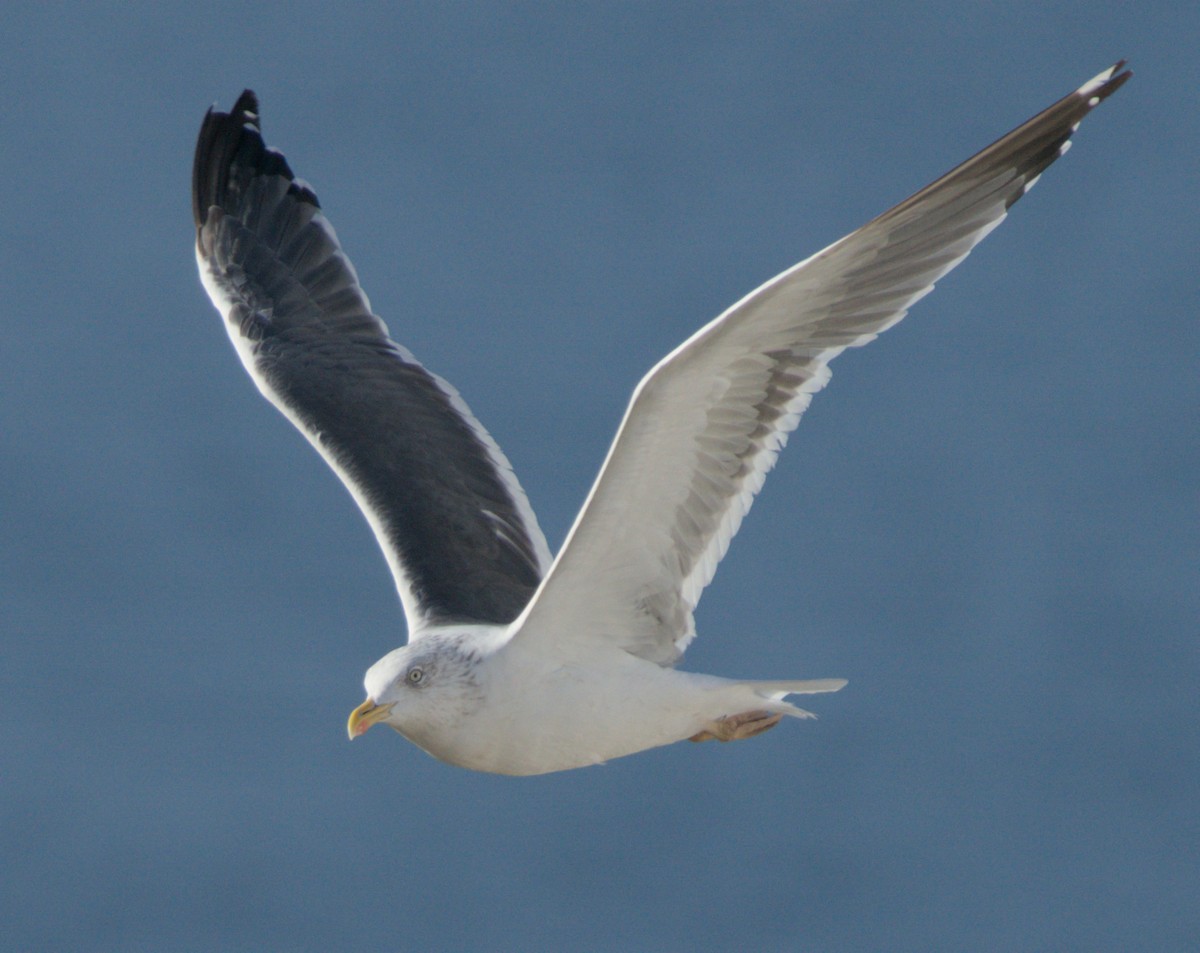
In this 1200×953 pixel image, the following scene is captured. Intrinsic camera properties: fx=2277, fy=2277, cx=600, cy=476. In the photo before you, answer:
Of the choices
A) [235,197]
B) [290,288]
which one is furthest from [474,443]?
[235,197]

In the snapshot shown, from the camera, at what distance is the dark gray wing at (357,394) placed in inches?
327

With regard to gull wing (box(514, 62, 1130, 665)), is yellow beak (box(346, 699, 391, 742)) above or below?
below

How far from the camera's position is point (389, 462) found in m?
8.73

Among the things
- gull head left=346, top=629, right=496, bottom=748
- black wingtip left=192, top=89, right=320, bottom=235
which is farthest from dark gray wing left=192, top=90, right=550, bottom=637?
gull head left=346, top=629, right=496, bottom=748

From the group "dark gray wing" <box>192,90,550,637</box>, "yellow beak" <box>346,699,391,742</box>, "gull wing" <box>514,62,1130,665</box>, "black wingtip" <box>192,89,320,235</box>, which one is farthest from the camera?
"black wingtip" <box>192,89,320,235</box>

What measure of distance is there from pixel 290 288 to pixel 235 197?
0.65 metres

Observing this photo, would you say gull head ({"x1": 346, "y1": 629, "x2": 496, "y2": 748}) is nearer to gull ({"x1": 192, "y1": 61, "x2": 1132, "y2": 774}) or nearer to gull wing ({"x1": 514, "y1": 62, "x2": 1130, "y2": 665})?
gull ({"x1": 192, "y1": 61, "x2": 1132, "y2": 774})

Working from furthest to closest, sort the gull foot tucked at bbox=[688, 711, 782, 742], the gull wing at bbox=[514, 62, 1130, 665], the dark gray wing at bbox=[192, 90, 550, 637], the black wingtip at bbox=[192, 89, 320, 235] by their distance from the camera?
the black wingtip at bbox=[192, 89, 320, 235], the dark gray wing at bbox=[192, 90, 550, 637], the gull foot tucked at bbox=[688, 711, 782, 742], the gull wing at bbox=[514, 62, 1130, 665]

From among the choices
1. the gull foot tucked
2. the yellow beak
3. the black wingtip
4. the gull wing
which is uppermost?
the black wingtip

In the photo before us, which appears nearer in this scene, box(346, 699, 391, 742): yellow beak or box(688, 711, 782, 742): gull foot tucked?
box(346, 699, 391, 742): yellow beak

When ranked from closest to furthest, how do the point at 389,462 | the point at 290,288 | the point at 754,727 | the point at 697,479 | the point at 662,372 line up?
the point at 662,372 < the point at 697,479 < the point at 754,727 < the point at 389,462 < the point at 290,288

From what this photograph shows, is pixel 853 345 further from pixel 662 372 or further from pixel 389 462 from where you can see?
pixel 389 462

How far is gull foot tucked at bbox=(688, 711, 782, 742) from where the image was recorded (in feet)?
24.7

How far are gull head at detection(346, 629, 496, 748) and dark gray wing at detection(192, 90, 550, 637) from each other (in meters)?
0.56
